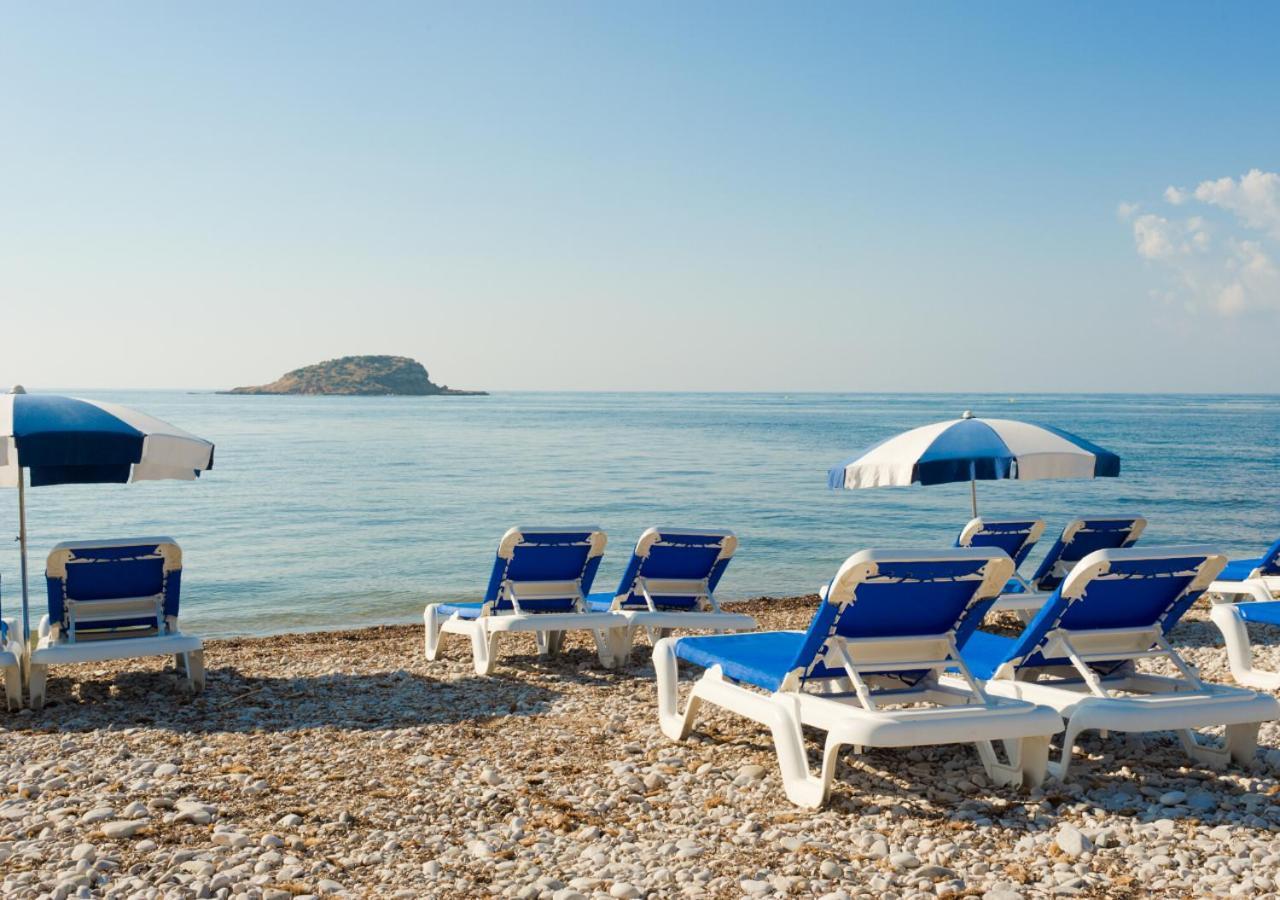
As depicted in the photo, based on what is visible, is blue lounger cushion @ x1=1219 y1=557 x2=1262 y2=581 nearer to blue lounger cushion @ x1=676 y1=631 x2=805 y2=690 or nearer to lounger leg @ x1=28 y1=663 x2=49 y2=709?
blue lounger cushion @ x1=676 y1=631 x2=805 y2=690

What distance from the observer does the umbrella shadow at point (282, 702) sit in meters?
6.31

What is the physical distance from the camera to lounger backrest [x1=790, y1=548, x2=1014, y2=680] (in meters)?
4.64

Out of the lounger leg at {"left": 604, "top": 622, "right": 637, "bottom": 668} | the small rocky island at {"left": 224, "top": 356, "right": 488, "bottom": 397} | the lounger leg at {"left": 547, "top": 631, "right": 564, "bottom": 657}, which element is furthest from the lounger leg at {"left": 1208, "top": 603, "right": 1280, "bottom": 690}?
the small rocky island at {"left": 224, "top": 356, "right": 488, "bottom": 397}

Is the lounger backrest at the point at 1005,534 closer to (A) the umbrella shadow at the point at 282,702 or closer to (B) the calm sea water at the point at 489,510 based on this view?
(A) the umbrella shadow at the point at 282,702

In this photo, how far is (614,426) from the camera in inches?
3017

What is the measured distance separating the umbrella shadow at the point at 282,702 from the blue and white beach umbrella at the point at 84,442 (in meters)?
0.71

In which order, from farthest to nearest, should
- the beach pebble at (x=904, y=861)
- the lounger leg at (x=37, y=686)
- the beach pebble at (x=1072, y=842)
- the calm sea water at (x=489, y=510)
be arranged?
1. the calm sea water at (x=489, y=510)
2. the lounger leg at (x=37, y=686)
3. the beach pebble at (x=1072, y=842)
4. the beach pebble at (x=904, y=861)

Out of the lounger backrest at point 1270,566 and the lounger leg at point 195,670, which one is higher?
the lounger backrest at point 1270,566

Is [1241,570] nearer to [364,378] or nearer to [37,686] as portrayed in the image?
[37,686]

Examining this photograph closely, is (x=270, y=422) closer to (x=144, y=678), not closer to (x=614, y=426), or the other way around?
(x=614, y=426)

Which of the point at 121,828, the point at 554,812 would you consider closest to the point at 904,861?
the point at 554,812

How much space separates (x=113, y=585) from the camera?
7137 millimetres

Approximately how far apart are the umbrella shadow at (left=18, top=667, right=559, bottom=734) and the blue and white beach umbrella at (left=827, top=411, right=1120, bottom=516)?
326 centimetres

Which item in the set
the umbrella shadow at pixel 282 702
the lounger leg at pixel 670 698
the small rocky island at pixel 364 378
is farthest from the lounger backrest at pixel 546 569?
the small rocky island at pixel 364 378
